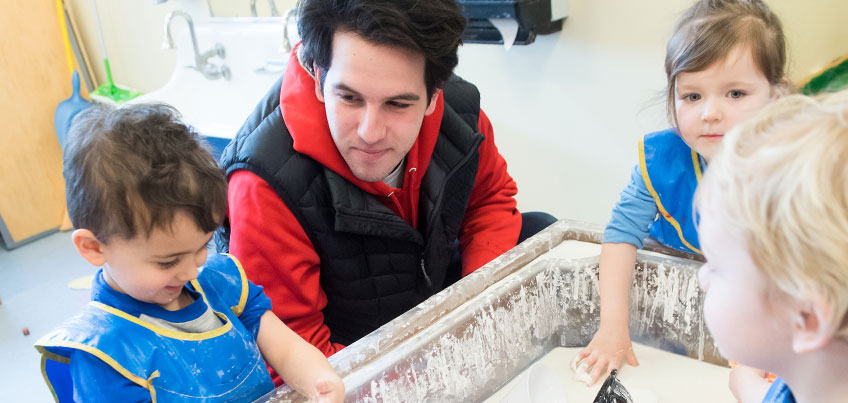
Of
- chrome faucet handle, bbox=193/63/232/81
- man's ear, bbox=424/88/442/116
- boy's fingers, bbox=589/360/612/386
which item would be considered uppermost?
man's ear, bbox=424/88/442/116

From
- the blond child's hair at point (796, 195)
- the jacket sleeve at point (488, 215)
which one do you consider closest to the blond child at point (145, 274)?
the blond child's hair at point (796, 195)

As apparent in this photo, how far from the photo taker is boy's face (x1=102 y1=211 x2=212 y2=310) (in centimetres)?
68

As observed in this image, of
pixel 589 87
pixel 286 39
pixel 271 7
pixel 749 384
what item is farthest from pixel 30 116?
pixel 749 384

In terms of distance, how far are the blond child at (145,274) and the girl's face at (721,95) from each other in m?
0.60

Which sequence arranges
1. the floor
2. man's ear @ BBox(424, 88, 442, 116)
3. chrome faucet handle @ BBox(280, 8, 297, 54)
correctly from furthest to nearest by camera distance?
chrome faucet handle @ BBox(280, 8, 297, 54)
the floor
man's ear @ BBox(424, 88, 442, 116)

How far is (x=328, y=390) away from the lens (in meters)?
0.74

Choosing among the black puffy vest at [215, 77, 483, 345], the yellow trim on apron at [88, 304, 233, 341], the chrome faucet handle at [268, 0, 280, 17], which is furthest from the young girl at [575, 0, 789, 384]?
the chrome faucet handle at [268, 0, 280, 17]

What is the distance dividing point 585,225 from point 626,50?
0.86 metres

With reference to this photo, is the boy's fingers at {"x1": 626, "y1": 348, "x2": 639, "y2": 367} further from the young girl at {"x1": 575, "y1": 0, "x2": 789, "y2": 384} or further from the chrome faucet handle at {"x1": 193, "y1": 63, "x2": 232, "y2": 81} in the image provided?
the chrome faucet handle at {"x1": 193, "y1": 63, "x2": 232, "y2": 81}

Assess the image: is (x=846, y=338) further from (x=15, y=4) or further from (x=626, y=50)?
(x=15, y=4)

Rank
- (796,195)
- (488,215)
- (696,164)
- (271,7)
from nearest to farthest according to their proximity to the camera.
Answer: (796,195)
(696,164)
(488,215)
(271,7)

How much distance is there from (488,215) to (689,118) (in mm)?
491

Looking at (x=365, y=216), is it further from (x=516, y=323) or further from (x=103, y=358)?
(x=103, y=358)

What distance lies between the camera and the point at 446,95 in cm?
127
